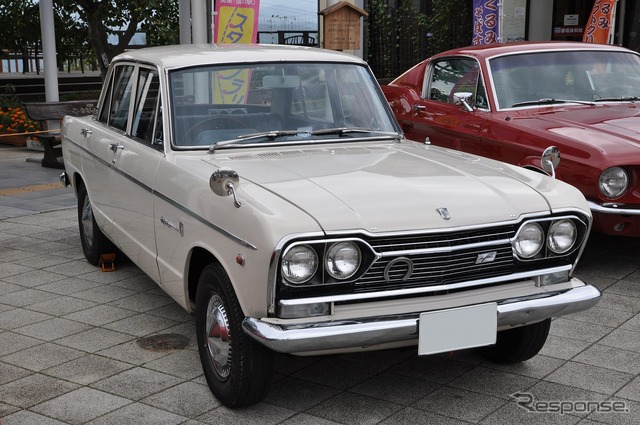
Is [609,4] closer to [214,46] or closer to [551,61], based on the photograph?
[551,61]

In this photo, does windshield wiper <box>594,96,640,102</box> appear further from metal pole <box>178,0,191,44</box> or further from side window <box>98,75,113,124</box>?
metal pole <box>178,0,191,44</box>

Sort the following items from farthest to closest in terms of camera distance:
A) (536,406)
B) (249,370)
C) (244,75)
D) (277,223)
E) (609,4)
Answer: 1. (609,4)
2. (244,75)
3. (536,406)
4. (249,370)
5. (277,223)

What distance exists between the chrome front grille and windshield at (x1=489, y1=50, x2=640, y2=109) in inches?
132

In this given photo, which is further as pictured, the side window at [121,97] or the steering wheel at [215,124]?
the side window at [121,97]

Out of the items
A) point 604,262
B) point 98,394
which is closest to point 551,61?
point 604,262

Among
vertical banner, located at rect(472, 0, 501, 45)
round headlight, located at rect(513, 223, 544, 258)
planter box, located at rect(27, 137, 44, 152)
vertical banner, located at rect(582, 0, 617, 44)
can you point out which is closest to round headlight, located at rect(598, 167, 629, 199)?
round headlight, located at rect(513, 223, 544, 258)

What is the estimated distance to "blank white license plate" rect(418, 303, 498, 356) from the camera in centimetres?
361

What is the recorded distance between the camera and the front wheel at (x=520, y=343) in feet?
14.4

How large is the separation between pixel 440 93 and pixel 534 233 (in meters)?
4.06

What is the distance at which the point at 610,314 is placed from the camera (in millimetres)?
5379

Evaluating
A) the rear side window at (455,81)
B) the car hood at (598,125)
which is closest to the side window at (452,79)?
the rear side window at (455,81)

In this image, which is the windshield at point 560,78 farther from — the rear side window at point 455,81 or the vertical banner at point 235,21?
the vertical banner at point 235,21

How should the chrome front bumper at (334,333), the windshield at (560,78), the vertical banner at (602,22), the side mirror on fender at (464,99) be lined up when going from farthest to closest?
1. the vertical banner at (602,22)
2. the windshield at (560,78)
3. the side mirror on fender at (464,99)
4. the chrome front bumper at (334,333)

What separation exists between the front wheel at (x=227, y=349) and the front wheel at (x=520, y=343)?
1.37 meters
